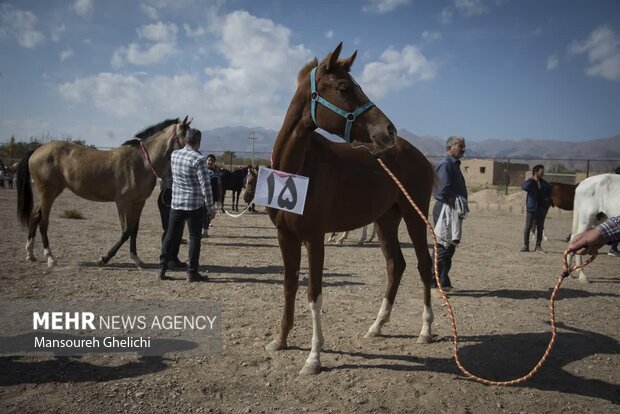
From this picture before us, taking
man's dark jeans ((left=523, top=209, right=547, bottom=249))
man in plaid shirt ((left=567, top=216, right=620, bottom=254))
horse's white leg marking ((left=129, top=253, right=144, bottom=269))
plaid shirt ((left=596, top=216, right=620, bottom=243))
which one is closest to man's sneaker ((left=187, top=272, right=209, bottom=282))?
horse's white leg marking ((left=129, top=253, right=144, bottom=269))

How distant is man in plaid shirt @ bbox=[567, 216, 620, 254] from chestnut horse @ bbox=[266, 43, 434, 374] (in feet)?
4.55

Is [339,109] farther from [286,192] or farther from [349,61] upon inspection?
[286,192]

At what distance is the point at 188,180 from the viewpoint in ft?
18.9

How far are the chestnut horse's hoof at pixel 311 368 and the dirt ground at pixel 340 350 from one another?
0.16 feet

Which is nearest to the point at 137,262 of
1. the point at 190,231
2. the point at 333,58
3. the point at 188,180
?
the point at 190,231

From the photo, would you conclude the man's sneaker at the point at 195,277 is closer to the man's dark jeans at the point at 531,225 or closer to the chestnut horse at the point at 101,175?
the chestnut horse at the point at 101,175

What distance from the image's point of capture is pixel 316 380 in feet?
10.3

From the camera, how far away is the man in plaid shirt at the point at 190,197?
5629 mm

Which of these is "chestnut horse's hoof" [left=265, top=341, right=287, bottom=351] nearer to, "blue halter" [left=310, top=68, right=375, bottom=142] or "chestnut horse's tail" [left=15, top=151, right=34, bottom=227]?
"blue halter" [left=310, top=68, right=375, bottom=142]

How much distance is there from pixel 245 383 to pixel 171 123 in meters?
5.95

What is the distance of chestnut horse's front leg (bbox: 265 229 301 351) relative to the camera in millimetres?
3553

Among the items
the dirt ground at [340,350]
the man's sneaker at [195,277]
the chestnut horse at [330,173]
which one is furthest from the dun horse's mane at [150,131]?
the chestnut horse at [330,173]

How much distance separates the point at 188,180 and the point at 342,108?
11.2 feet

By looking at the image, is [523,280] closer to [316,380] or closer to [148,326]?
[316,380]
